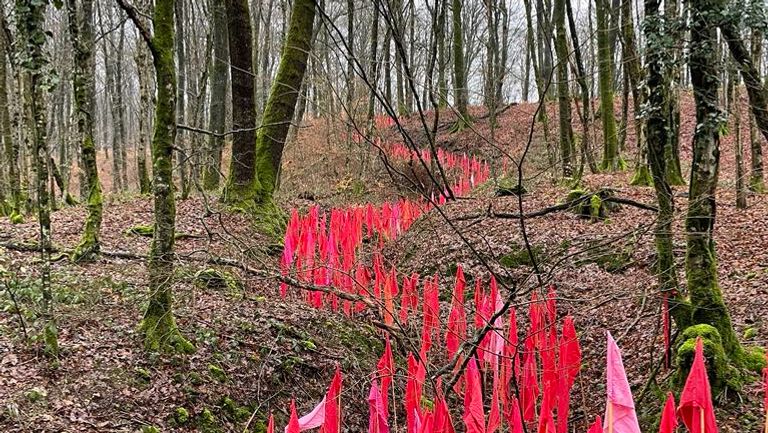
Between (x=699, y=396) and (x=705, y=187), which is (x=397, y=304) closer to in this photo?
(x=705, y=187)

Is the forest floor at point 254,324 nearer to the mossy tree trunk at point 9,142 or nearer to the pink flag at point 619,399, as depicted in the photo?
the pink flag at point 619,399

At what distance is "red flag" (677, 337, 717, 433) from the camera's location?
2.26m

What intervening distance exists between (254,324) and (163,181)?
156 cm

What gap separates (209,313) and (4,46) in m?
9.32

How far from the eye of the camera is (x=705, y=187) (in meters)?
3.93

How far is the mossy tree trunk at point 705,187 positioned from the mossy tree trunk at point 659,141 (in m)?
0.16

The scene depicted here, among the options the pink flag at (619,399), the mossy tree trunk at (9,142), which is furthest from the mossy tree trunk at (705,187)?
the mossy tree trunk at (9,142)

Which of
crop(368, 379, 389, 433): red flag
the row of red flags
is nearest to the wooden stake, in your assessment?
the row of red flags

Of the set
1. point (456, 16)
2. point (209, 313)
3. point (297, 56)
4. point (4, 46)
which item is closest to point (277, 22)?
point (456, 16)

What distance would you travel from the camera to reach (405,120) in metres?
25.6

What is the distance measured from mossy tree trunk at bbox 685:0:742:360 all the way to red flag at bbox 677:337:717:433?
6.42 ft

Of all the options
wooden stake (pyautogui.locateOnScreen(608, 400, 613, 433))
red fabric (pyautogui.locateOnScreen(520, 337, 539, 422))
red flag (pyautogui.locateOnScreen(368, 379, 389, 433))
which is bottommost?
red fabric (pyautogui.locateOnScreen(520, 337, 539, 422))

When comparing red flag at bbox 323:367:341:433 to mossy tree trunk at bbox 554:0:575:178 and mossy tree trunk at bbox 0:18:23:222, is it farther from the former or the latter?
mossy tree trunk at bbox 0:18:23:222

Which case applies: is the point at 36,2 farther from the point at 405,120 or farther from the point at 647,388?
the point at 405,120
